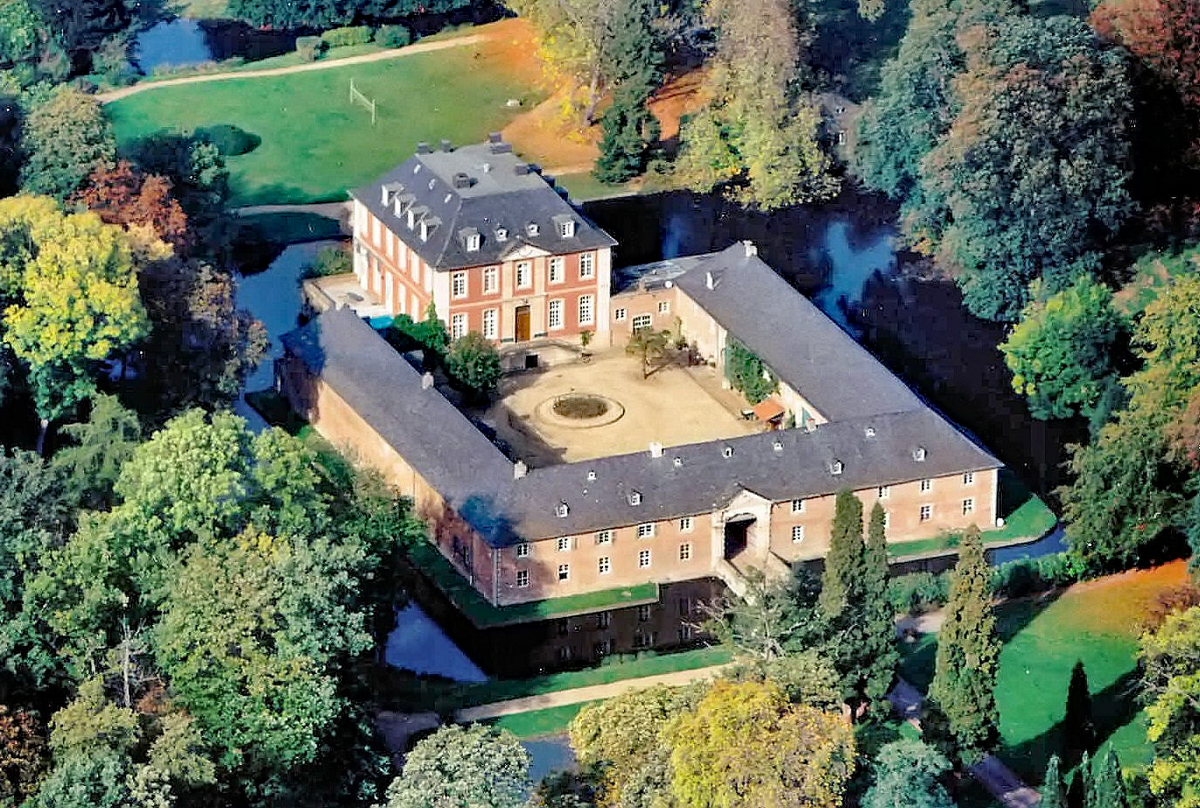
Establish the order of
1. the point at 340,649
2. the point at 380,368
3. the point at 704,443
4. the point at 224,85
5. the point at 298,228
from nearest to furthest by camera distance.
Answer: the point at 340,649 < the point at 704,443 < the point at 380,368 < the point at 298,228 < the point at 224,85

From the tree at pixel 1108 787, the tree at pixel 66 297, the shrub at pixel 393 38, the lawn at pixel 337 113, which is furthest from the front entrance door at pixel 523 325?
the tree at pixel 1108 787

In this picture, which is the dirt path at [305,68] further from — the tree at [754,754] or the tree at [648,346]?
the tree at [754,754]

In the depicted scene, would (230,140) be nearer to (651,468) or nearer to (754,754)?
(651,468)

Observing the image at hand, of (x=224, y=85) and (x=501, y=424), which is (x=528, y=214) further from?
(x=224, y=85)

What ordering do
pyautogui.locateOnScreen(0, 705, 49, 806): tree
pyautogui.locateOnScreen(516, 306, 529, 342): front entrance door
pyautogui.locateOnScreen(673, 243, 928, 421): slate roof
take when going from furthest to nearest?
1. pyautogui.locateOnScreen(516, 306, 529, 342): front entrance door
2. pyautogui.locateOnScreen(673, 243, 928, 421): slate roof
3. pyautogui.locateOnScreen(0, 705, 49, 806): tree

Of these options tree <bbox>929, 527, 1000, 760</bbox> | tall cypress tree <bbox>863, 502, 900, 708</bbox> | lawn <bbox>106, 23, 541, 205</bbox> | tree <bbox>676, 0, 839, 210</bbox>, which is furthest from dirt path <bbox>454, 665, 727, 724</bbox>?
lawn <bbox>106, 23, 541, 205</bbox>

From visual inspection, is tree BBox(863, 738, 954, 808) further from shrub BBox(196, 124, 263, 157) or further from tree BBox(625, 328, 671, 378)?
shrub BBox(196, 124, 263, 157)

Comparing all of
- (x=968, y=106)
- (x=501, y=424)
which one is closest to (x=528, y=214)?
(x=501, y=424)
